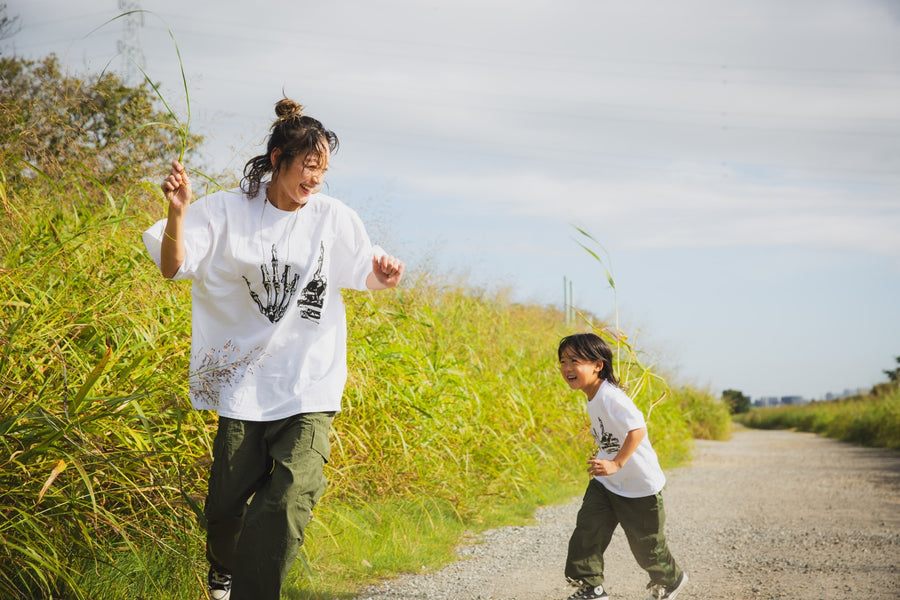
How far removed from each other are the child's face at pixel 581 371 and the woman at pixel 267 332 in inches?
47.9

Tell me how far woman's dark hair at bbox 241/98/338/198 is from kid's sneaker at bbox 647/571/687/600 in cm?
256

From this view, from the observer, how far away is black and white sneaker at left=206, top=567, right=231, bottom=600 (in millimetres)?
3096

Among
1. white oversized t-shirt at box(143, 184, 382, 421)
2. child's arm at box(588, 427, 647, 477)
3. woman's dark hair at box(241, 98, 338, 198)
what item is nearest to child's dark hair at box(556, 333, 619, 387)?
child's arm at box(588, 427, 647, 477)

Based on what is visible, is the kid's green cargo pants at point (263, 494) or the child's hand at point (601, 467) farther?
the child's hand at point (601, 467)

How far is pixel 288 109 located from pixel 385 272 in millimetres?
717

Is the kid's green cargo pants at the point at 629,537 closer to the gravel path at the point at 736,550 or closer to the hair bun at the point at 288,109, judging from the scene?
the gravel path at the point at 736,550

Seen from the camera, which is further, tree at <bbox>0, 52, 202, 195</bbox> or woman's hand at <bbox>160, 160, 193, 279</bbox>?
tree at <bbox>0, 52, 202, 195</bbox>

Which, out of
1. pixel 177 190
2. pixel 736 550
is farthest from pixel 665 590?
pixel 177 190

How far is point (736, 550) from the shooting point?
213 inches

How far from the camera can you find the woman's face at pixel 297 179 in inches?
118

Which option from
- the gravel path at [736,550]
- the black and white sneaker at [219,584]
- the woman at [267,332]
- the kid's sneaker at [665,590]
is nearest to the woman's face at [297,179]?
the woman at [267,332]

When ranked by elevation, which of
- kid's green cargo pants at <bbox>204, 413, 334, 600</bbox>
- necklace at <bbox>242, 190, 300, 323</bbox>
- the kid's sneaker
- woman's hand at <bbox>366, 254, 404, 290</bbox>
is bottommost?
the kid's sneaker

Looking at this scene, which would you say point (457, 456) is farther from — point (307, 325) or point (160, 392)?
point (307, 325)

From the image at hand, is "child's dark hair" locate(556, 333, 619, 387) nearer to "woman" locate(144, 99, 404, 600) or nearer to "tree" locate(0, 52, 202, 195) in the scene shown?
"woman" locate(144, 99, 404, 600)
